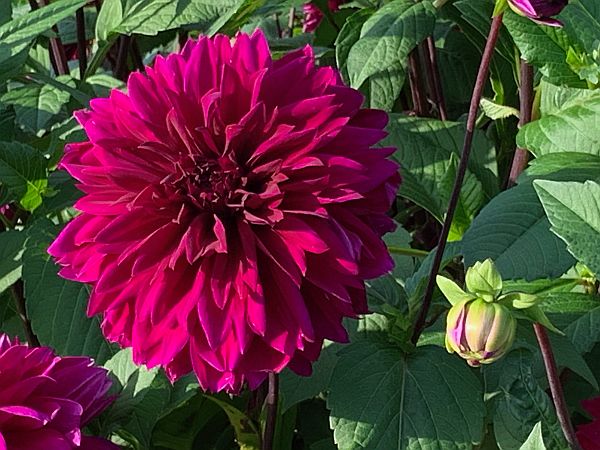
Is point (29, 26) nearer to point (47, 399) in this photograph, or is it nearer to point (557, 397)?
point (47, 399)

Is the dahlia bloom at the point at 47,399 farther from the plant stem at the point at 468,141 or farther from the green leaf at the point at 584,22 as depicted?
the green leaf at the point at 584,22

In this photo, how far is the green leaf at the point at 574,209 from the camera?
0.56 m

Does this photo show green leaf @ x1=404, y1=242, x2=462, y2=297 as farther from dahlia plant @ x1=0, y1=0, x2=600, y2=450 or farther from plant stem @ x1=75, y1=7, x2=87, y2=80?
plant stem @ x1=75, y1=7, x2=87, y2=80

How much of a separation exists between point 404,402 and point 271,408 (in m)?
0.08

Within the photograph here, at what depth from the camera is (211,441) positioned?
0.89 m

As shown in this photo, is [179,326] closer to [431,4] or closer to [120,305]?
[120,305]

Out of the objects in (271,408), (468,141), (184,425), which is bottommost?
(184,425)

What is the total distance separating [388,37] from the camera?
31.6 inches

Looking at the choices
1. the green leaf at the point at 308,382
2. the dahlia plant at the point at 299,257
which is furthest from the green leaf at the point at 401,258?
the green leaf at the point at 308,382

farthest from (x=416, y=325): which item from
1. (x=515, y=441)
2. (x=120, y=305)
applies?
(x=120, y=305)

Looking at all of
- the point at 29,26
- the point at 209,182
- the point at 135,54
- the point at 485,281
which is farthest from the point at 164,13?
the point at 485,281

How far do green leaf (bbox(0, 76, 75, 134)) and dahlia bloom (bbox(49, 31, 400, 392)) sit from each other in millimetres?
327

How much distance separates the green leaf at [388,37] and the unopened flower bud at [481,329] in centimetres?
25

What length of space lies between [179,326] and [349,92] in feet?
0.55
